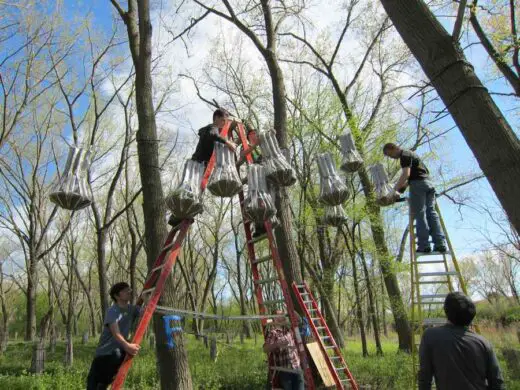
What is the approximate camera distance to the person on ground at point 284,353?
5637 millimetres

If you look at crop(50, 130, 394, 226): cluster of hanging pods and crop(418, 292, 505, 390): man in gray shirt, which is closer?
crop(418, 292, 505, 390): man in gray shirt

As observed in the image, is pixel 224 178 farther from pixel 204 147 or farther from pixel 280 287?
pixel 280 287

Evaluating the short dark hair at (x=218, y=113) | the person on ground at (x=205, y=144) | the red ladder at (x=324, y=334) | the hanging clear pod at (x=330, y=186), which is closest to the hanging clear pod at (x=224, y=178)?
the hanging clear pod at (x=330, y=186)

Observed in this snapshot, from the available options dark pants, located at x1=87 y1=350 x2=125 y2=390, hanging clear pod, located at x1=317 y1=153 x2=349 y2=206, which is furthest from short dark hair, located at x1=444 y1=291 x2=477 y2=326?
dark pants, located at x1=87 y1=350 x2=125 y2=390

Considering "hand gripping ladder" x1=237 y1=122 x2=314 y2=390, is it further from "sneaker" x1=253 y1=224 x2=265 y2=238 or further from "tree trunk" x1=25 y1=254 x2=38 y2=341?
"tree trunk" x1=25 y1=254 x2=38 y2=341

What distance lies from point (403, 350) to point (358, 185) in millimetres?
7566

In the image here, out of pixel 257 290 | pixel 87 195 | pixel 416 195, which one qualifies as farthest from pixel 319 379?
pixel 87 195

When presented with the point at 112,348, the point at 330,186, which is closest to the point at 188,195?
the point at 330,186

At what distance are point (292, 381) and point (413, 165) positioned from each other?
10.9ft

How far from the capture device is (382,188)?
17.2 feet

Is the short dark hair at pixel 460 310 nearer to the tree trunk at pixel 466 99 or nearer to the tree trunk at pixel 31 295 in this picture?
the tree trunk at pixel 466 99

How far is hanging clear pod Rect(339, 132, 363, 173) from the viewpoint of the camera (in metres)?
4.94

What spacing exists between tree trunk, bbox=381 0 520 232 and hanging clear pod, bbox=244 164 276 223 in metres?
1.90

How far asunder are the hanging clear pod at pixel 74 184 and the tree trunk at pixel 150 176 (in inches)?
85.5
